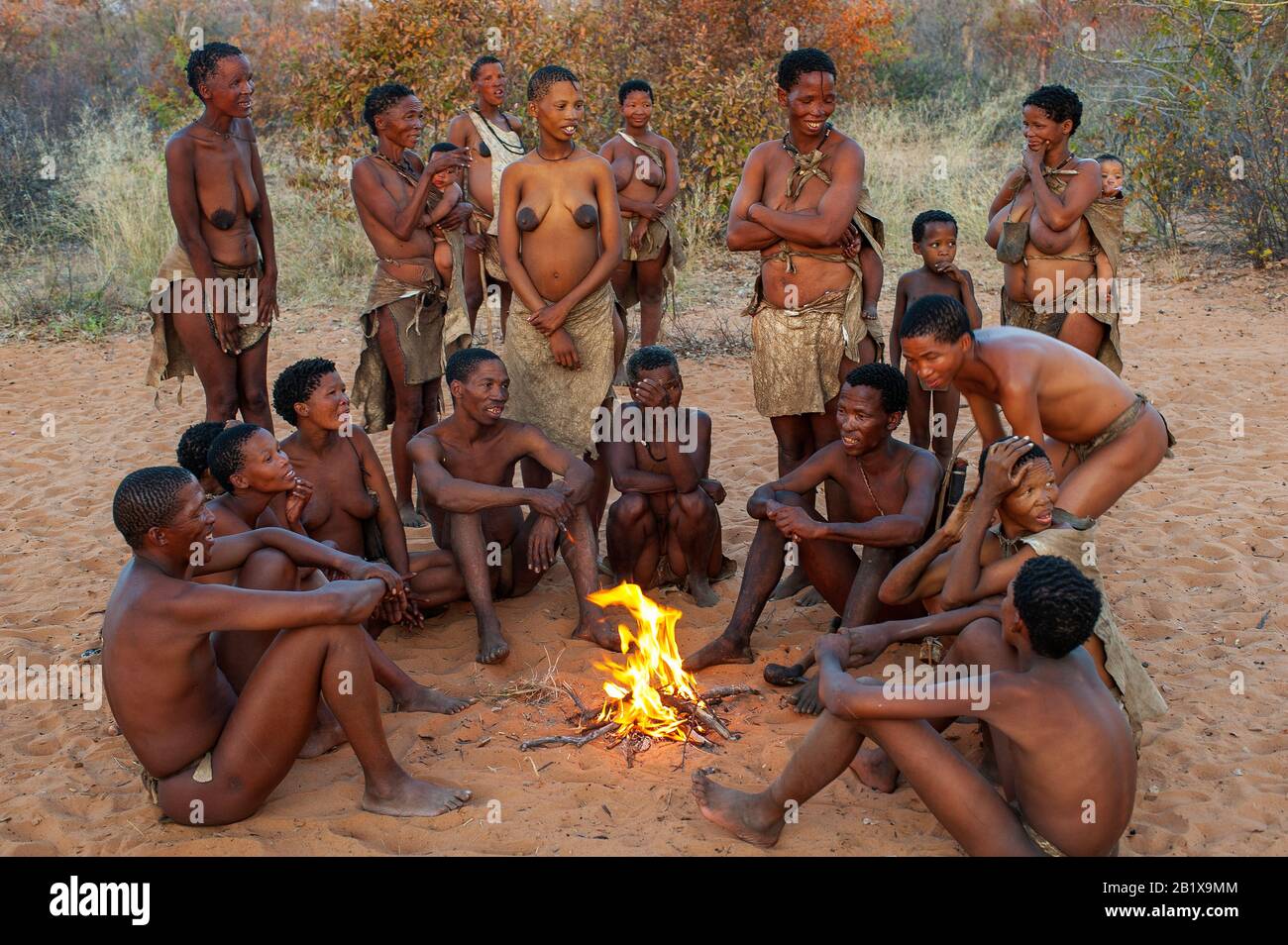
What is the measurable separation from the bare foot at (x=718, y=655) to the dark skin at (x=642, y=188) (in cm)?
306

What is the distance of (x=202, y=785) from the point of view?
331cm

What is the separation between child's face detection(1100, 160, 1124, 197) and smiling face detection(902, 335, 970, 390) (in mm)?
2110

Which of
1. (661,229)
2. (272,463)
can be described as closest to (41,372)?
(661,229)

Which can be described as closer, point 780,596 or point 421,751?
point 421,751

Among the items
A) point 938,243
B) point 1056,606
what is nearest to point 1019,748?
point 1056,606

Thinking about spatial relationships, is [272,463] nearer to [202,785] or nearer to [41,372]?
[202,785]

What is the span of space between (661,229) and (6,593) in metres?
3.94

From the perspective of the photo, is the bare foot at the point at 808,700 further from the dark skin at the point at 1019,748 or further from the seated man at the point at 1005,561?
the dark skin at the point at 1019,748

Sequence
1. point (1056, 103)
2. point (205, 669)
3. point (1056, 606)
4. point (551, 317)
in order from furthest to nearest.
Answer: point (1056, 103), point (551, 317), point (205, 669), point (1056, 606)

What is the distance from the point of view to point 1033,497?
3527 millimetres

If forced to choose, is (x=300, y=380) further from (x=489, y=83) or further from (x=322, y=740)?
(x=489, y=83)

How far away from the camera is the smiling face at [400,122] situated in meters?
5.49

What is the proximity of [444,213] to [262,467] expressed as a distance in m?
2.05

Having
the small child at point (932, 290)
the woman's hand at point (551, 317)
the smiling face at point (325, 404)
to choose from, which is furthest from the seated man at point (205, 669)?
the small child at point (932, 290)
